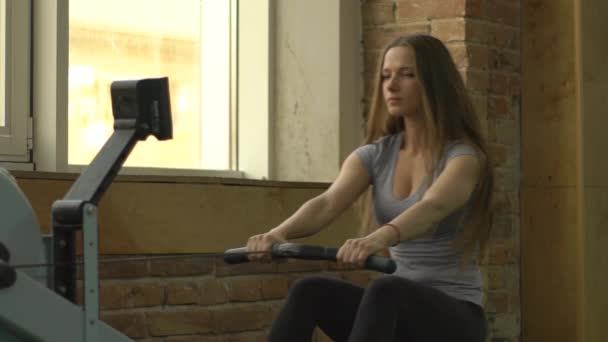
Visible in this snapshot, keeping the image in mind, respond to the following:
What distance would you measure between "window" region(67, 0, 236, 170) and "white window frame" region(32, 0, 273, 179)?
0.04 m

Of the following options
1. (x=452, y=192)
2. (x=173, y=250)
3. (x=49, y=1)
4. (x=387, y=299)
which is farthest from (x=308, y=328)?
(x=49, y=1)

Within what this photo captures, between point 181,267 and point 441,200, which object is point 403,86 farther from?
point 181,267

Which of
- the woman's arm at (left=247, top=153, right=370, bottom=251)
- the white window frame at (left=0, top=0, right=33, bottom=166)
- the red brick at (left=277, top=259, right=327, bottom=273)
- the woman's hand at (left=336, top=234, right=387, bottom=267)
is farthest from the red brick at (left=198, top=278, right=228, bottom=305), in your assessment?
the woman's hand at (left=336, top=234, right=387, bottom=267)

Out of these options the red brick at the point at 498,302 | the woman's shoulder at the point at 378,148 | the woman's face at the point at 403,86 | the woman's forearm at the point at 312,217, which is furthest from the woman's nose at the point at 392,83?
the red brick at the point at 498,302

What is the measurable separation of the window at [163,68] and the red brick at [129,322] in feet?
1.49

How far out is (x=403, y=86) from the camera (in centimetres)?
279

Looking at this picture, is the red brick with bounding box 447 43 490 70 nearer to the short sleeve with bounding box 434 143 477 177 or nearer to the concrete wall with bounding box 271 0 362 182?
the concrete wall with bounding box 271 0 362 182

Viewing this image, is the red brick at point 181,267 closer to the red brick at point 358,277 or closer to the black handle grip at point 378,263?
the red brick at point 358,277

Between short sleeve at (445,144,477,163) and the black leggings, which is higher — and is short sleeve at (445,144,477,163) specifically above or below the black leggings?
above

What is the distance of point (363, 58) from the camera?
418 cm

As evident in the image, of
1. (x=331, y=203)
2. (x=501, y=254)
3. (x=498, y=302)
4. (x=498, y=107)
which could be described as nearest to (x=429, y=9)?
(x=498, y=107)

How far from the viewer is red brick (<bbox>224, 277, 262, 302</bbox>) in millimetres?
3805

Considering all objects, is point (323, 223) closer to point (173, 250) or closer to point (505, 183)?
point (173, 250)

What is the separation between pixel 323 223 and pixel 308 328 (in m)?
0.35
